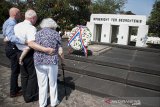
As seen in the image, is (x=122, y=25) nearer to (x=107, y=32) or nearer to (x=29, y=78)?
(x=107, y=32)

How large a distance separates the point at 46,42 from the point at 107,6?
2906 centimetres

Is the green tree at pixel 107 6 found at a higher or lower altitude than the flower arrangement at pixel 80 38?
higher

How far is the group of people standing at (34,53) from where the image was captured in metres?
3.26

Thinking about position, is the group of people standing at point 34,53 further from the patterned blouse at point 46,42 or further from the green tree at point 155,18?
the green tree at point 155,18

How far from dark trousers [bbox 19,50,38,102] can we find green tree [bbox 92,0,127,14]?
1020 inches

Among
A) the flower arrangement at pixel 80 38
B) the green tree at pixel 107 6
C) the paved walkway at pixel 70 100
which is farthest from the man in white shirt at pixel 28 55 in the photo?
the green tree at pixel 107 6

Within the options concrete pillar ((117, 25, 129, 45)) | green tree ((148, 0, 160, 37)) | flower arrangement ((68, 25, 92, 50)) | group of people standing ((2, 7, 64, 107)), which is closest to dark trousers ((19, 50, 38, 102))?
group of people standing ((2, 7, 64, 107))

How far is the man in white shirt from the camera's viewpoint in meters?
3.38

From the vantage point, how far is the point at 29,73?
12.3 feet

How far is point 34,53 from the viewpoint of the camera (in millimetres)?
3383

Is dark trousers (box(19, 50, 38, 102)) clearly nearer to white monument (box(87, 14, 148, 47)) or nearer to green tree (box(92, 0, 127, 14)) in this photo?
white monument (box(87, 14, 148, 47))

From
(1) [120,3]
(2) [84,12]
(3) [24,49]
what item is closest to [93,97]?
(3) [24,49]

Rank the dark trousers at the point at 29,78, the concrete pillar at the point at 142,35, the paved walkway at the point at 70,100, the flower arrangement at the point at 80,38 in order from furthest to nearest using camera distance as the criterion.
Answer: the concrete pillar at the point at 142,35, the flower arrangement at the point at 80,38, the paved walkway at the point at 70,100, the dark trousers at the point at 29,78

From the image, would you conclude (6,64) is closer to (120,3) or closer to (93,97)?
(93,97)
